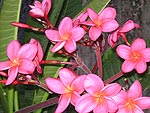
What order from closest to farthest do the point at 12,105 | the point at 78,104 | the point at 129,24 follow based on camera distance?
the point at 78,104 → the point at 129,24 → the point at 12,105

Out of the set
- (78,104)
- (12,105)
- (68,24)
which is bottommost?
(12,105)

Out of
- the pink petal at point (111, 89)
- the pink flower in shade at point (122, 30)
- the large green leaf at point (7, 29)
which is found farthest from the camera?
the large green leaf at point (7, 29)

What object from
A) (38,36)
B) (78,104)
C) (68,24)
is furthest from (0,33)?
(78,104)

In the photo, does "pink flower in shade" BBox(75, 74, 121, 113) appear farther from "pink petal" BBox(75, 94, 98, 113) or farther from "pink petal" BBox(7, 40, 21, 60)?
"pink petal" BBox(7, 40, 21, 60)

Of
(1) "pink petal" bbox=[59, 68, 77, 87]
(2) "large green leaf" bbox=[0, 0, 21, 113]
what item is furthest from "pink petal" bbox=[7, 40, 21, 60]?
(2) "large green leaf" bbox=[0, 0, 21, 113]

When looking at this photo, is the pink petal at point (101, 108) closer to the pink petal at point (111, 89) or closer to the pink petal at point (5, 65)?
the pink petal at point (111, 89)

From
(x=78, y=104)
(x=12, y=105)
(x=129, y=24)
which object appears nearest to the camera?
(x=78, y=104)

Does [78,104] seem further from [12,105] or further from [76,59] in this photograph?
[12,105]

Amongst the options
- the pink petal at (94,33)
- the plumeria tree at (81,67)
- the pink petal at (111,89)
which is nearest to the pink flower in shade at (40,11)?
the plumeria tree at (81,67)
